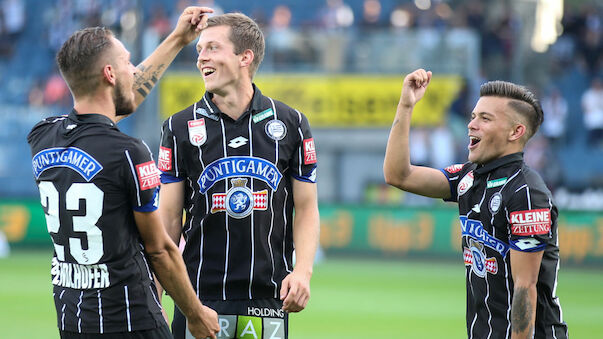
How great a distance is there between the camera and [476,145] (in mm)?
4859

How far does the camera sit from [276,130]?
16.4 ft

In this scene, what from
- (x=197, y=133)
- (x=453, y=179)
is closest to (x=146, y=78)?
(x=197, y=133)

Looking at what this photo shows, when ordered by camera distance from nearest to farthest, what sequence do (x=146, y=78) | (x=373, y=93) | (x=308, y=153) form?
(x=308, y=153) < (x=146, y=78) < (x=373, y=93)

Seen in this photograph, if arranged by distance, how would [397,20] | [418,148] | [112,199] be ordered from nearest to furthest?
[112,199] → [418,148] → [397,20]

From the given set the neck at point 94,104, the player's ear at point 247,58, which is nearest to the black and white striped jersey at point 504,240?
the player's ear at point 247,58

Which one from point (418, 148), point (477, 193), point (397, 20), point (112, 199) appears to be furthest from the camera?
point (397, 20)

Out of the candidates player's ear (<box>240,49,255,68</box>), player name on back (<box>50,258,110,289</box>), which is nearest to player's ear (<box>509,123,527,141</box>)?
player's ear (<box>240,49,255,68</box>)

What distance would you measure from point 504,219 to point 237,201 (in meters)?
1.45

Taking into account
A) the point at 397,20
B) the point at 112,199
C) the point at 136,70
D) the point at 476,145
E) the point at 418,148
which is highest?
the point at 397,20

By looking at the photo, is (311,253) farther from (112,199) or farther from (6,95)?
(6,95)

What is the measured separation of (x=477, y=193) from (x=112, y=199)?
200 centimetres

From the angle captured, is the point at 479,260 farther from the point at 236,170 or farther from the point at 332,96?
the point at 332,96

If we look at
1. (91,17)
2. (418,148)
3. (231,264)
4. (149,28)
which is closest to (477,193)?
(231,264)

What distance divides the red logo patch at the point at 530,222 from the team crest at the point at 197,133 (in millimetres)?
1740
